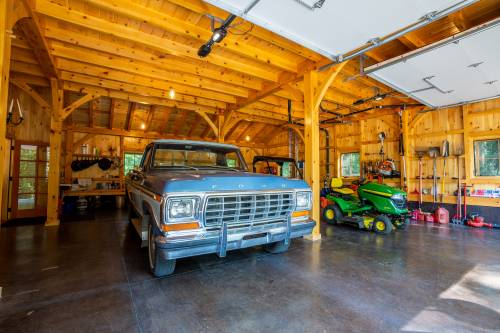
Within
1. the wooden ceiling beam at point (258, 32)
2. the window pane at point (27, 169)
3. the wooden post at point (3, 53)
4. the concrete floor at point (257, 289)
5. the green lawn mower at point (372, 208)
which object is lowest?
the concrete floor at point (257, 289)

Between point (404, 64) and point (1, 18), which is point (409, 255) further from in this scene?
point (1, 18)

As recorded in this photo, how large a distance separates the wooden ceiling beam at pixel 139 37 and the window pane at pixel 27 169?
15.9ft

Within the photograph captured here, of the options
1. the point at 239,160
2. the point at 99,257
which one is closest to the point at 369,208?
the point at 239,160

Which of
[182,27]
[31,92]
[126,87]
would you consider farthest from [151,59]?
[31,92]

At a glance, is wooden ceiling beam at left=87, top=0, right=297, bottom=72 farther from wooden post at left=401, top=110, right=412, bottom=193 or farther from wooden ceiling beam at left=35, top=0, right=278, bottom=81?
wooden post at left=401, top=110, right=412, bottom=193

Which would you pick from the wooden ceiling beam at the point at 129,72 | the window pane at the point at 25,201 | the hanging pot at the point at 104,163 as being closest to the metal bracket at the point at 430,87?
the wooden ceiling beam at the point at 129,72

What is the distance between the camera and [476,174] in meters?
5.81

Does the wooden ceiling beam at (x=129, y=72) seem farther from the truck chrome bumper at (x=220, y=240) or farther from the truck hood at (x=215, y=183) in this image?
the truck chrome bumper at (x=220, y=240)

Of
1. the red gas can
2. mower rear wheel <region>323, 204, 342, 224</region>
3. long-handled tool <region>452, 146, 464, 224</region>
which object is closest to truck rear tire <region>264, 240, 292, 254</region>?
mower rear wheel <region>323, 204, 342, 224</region>

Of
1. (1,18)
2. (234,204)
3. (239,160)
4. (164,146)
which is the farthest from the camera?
(239,160)

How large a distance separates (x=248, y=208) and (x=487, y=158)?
6803 mm

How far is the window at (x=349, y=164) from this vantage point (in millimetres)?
8977

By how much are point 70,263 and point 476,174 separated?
869cm

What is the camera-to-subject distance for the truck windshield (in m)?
3.48
